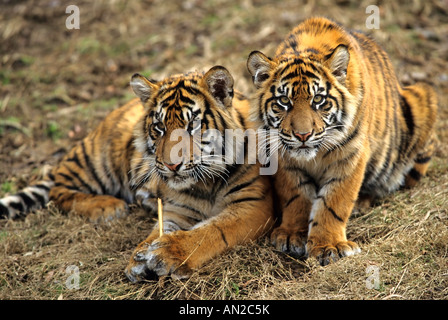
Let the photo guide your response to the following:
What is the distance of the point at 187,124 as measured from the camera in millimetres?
3555

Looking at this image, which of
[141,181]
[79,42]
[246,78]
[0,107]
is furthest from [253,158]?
[79,42]

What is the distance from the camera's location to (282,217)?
12.9 ft

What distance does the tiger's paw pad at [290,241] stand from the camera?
3672mm

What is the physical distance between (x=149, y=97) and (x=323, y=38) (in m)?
1.30

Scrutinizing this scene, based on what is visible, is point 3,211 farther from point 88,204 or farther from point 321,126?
point 321,126

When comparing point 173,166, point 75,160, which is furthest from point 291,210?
point 75,160

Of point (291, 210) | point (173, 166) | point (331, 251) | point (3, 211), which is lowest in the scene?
point (3, 211)

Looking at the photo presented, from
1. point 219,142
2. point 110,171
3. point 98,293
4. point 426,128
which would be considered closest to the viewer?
point 98,293

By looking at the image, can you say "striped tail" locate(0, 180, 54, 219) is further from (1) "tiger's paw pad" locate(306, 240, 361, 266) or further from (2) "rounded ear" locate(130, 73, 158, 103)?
(1) "tiger's paw pad" locate(306, 240, 361, 266)

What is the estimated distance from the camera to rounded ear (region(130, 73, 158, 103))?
3.77 m

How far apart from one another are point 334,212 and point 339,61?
0.99 m

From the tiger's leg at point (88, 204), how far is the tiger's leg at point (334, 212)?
1732 millimetres

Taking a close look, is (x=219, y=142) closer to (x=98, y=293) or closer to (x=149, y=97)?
(x=149, y=97)

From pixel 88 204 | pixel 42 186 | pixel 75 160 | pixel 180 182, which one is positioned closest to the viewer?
pixel 180 182
